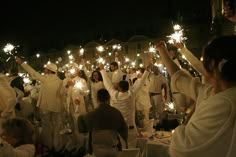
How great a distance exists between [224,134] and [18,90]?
1013 centimetres

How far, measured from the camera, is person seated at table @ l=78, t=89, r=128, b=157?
6430 millimetres

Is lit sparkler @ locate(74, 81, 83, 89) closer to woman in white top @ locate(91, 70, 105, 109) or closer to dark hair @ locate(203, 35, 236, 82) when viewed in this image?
woman in white top @ locate(91, 70, 105, 109)

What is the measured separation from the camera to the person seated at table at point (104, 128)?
6430 millimetres

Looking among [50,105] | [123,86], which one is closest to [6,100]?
[50,105]

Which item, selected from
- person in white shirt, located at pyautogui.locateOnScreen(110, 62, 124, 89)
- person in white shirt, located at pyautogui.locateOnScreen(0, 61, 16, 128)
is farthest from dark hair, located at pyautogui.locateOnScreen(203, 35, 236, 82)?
person in white shirt, located at pyautogui.locateOnScreen(110, 62, 124, 89)

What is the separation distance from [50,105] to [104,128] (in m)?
5.29

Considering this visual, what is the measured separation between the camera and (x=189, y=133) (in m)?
2.45

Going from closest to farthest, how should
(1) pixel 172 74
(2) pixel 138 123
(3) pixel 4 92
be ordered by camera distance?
(1) pixel 172 74 < (3) pixel 4 92 < (2) pixel 138 123

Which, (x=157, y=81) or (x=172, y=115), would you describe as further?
(x=157, y=81)

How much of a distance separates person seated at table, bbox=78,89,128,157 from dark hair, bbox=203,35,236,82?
4.14 m

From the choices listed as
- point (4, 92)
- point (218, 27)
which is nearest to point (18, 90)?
point (4, 92)

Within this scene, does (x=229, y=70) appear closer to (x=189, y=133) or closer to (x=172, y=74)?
(x=189, y=133)

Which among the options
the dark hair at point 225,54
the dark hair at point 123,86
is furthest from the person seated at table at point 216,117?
the dark hair at point 123,86

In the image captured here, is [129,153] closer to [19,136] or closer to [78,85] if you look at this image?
[19,136]
